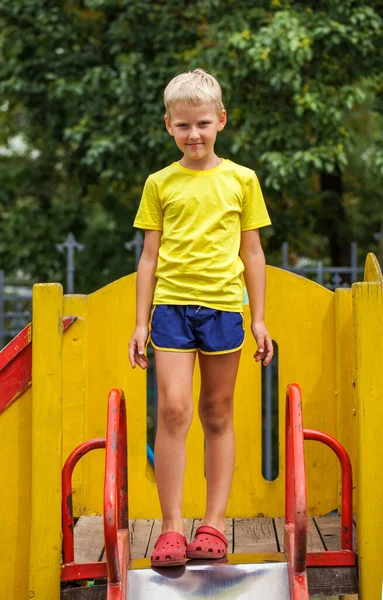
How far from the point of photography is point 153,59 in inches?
364

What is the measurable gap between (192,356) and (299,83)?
5159 mm

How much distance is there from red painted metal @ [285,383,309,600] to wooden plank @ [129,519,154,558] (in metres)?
0.61

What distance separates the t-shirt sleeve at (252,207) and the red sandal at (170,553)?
108cm

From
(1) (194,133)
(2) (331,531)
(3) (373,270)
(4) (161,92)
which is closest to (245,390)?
(2) (331,531)

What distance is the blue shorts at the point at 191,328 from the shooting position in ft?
10.5

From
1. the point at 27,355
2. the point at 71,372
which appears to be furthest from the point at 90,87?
the point at 27,355

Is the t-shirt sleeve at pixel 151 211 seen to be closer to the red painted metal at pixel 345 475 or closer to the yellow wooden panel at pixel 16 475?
the yellow wooden panel at pixel 16 475

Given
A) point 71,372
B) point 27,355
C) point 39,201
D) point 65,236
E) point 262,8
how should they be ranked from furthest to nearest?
1. point 39,201
2. point 65,236
3. point 262,8
4. point 71,372
5. point 27,355

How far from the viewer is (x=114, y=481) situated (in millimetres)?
3012

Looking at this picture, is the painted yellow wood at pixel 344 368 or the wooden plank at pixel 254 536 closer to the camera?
the wooden plank at pixel 254 536

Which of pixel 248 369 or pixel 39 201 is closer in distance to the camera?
pixel 248 369

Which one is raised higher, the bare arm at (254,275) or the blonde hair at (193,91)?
the blonde hair at (193,91)

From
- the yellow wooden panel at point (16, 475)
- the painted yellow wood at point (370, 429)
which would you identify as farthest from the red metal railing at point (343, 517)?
the yellow wooden panel at point (16, 475)

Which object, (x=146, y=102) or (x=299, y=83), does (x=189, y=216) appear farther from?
(x=146, y=102)
